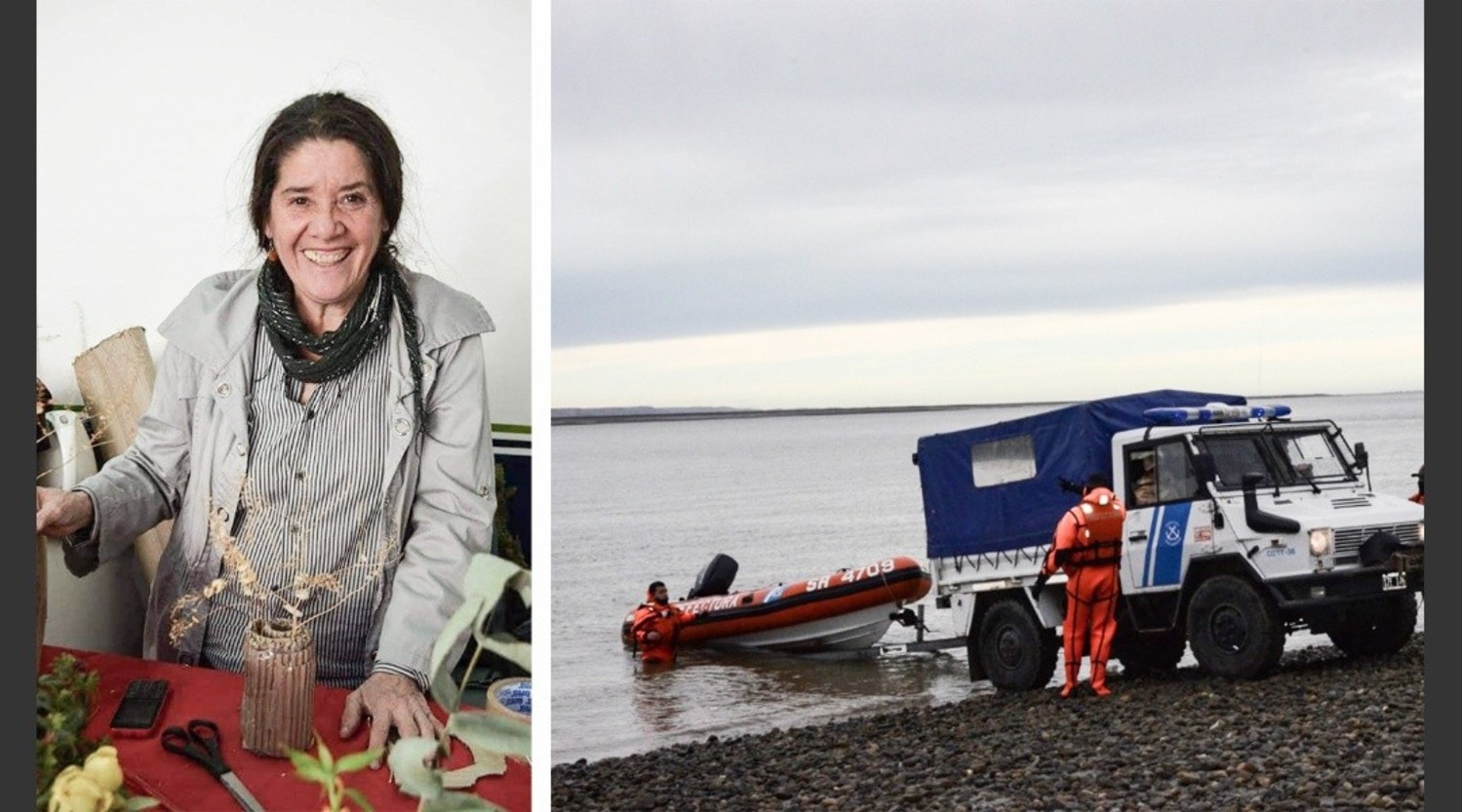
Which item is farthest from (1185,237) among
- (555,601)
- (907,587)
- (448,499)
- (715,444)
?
(715,444)

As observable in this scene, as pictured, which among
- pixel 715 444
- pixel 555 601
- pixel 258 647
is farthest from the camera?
pixel 715 444

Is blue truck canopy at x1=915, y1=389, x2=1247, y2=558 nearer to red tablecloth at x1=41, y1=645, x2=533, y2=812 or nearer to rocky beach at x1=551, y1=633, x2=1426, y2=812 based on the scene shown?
rocky beach at x1=551, y1=633, x2=1426, y2=812

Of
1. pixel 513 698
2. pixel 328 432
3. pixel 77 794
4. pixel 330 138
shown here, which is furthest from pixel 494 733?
pixel 330 138

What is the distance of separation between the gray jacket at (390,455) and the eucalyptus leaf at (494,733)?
0.37 ft

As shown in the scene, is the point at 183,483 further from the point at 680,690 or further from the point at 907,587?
the point at 680,690

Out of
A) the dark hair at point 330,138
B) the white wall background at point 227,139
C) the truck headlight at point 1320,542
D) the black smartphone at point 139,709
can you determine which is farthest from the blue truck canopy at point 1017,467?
the black smartphone at point 139,709

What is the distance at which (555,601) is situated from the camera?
512 inches

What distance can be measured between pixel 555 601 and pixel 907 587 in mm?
5301

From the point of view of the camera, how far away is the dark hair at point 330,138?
9.32 feet

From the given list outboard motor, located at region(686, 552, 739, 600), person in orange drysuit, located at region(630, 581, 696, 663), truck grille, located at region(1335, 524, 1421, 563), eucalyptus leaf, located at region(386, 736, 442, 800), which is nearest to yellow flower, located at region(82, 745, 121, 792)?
eucalyptus leaf, located at region(386, 736, 442, 800)

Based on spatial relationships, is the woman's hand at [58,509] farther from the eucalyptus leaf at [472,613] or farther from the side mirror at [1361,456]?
the side mirror at [1361,456]

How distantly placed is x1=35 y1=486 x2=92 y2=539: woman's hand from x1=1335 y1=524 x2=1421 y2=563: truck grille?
4.71m

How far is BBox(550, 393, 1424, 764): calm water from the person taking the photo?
868 centimetres

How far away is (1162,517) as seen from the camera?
6.28 metres
